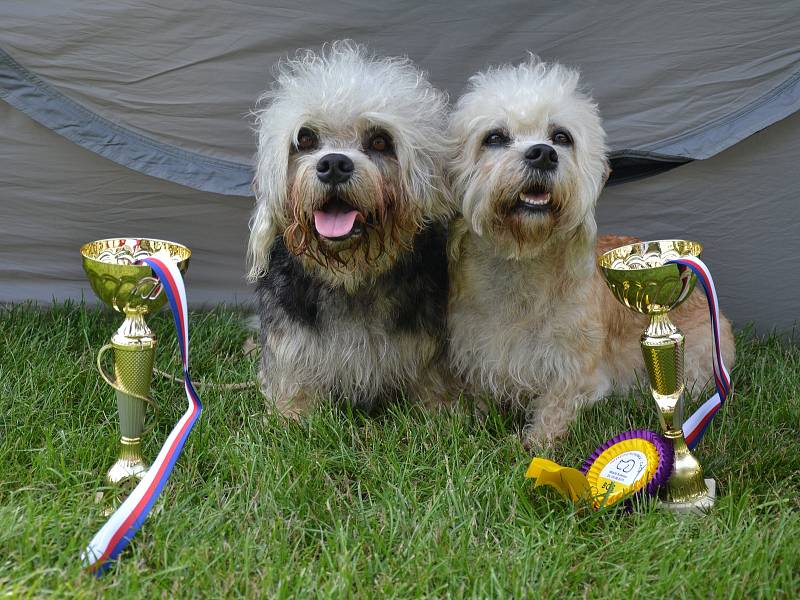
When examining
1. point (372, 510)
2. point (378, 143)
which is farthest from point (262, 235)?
point (372, 510)

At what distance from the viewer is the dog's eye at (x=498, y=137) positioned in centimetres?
256

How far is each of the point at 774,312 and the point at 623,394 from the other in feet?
3.60

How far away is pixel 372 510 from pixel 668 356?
88 centimetres

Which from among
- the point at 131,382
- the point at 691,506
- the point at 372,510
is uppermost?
the point at 131,382

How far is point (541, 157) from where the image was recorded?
238 cm

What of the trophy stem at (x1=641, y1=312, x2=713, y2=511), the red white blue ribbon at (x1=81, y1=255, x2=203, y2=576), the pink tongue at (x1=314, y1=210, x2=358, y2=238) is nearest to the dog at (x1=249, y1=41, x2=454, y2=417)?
the pink tongue at (x1=314, y1=210, x2=358, y2=238)

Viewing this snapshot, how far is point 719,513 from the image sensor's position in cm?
231

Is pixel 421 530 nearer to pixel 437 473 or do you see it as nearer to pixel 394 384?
pixel 437 473

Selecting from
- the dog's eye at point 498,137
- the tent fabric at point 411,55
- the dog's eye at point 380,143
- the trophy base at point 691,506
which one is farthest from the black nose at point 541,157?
the tent fabric at point 411,55

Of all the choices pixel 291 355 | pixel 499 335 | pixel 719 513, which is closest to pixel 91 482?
pixel 291 355

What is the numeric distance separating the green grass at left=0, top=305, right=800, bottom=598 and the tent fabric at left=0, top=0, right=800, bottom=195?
1.00 meters

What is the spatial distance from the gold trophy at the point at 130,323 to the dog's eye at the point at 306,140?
0.46 meters

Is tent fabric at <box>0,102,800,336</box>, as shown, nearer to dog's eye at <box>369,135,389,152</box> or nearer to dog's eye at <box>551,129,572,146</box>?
dog's eye at <box>551,129,572,146</box>

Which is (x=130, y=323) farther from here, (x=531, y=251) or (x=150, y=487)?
(x=531, y=251)
